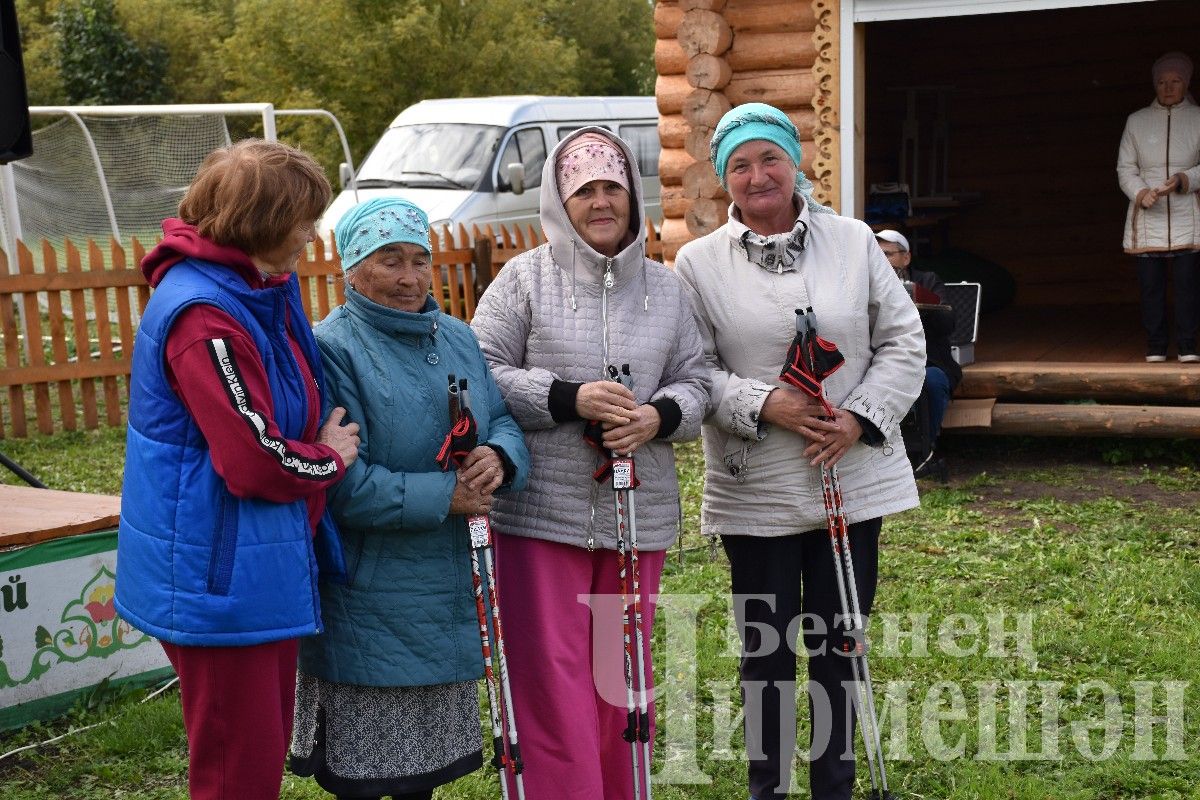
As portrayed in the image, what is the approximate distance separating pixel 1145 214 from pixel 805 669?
476 centimetres

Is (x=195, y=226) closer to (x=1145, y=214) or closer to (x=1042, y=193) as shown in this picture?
(x=1145, y=214)

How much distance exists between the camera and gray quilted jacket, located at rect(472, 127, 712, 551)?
10.5 feet

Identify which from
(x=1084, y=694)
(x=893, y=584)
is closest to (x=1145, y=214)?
(x=893, y=584)

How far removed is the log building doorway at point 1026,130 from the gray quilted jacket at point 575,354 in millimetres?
8282

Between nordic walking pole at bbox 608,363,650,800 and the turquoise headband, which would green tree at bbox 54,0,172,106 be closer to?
the turquoise headband

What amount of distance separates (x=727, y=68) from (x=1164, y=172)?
9.09 ft

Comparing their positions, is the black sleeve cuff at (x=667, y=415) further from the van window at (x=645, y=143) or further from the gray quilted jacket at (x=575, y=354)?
the van window at (x=645, y=143)

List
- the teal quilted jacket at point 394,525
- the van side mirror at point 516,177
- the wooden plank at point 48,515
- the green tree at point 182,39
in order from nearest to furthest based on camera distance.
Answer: the teal quilted jacket at point 394,525 < the wooden plank at point 48,515 < the van side mirror at point 516,177 < the green tree at point 182,39

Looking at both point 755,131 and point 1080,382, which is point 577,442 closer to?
point 755,131

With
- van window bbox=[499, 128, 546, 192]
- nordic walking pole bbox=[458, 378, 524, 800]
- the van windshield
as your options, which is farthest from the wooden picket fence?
nordic walking pole bbox=[458, 378, 524, 800]

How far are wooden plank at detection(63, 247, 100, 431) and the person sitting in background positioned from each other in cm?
566

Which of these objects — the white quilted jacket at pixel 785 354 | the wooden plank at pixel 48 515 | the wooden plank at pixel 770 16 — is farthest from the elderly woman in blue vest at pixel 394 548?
the wooden plank at pixel 770 16

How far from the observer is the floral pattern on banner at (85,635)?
4355 mm

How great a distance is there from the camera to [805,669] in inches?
187
